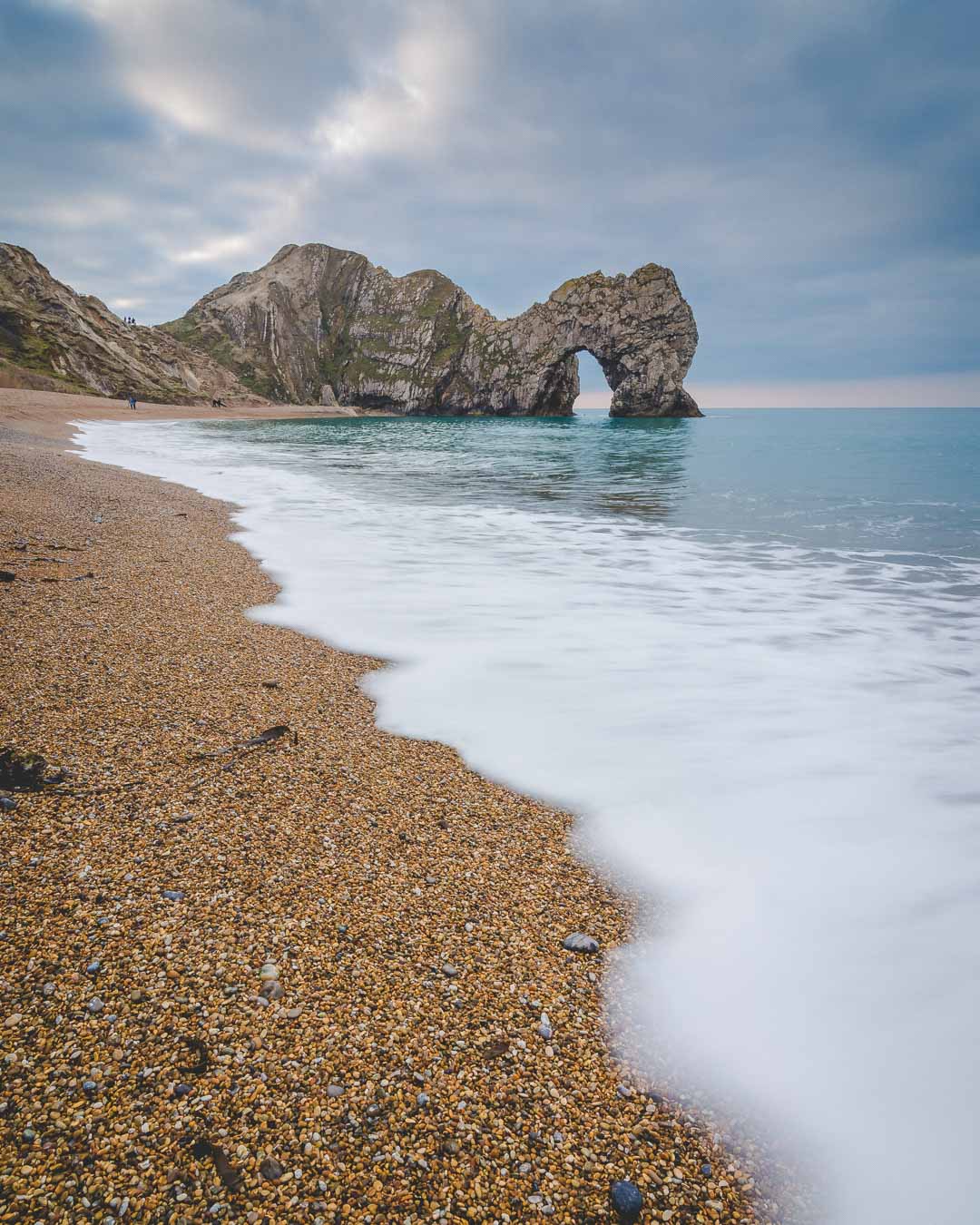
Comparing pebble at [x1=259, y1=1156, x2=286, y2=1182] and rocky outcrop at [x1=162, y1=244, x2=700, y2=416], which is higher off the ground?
rocky outcrop at [x1=162, y1=244, x2=700, y2=416]

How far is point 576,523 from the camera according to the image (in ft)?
49.3

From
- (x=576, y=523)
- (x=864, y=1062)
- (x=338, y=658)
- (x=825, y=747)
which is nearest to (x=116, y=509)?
(x=338, y=658)

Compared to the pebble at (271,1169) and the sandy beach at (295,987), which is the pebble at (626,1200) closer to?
the sandy beach at (295,987)

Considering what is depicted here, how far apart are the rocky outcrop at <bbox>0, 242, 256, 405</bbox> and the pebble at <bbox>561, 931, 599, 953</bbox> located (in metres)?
71.6

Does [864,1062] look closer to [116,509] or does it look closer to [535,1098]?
[535,1098]

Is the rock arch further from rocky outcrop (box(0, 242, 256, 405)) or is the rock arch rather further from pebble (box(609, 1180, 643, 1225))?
pebble (box(609, 1180, 643, 1225))

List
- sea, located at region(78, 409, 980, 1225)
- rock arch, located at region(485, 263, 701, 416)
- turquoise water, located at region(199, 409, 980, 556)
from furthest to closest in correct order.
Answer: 1. rock arch, located at region(485, 263, 701, 416)
2. turquoise water, located at region(199, 409, 980, 556)
3. sea, located at region(78, 409, 980, 1225)

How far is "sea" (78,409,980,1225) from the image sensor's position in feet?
7.13

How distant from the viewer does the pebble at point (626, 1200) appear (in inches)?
64.5

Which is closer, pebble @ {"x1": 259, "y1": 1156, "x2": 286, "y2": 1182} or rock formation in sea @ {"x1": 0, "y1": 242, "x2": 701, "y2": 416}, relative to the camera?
pebble @ {"x1": 259, "y1": 1156, "x2": 286, "y2": 1182}

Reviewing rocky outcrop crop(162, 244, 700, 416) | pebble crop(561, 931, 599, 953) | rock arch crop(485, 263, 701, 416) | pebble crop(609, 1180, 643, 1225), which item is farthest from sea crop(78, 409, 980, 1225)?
rocky outcrop crop(162, 244, 700, 416)

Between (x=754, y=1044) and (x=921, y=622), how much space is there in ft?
24.9

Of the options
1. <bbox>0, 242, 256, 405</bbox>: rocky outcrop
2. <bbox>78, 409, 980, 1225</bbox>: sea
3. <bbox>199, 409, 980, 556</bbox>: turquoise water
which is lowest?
<bbox>78, 409, 980, 1225</bbox>: sea

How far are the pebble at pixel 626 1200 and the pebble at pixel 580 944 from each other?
88 centimetres
